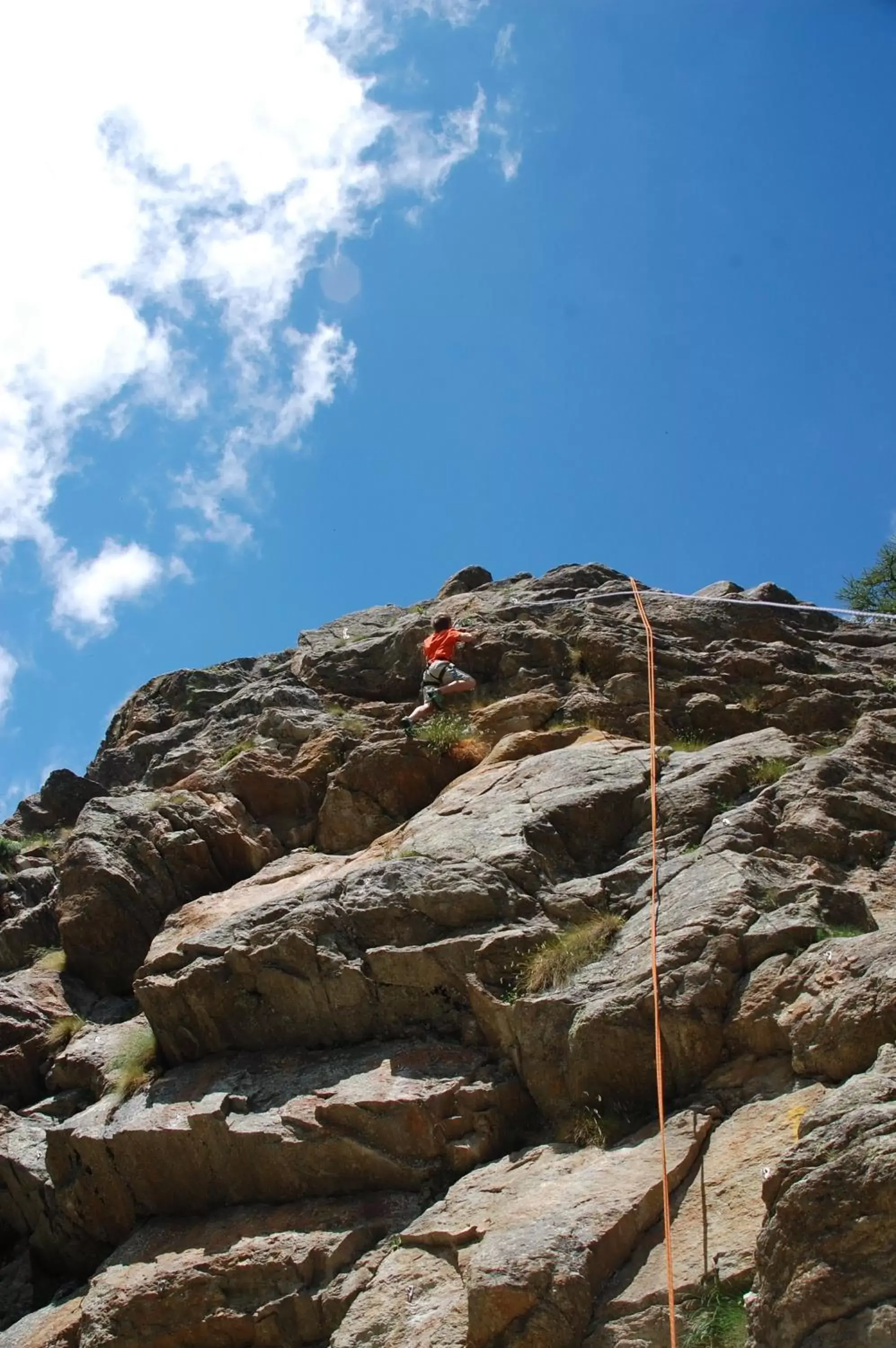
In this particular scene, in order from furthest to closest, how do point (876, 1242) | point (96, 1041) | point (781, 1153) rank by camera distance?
point (96, 1041), point (781, 1153), point (876, 1242)

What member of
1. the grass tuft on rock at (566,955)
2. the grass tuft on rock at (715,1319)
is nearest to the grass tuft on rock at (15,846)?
the grass tuft on rock at (566,955)

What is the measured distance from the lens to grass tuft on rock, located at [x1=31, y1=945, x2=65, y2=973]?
14.9 meters

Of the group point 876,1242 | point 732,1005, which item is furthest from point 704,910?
point 876,1242

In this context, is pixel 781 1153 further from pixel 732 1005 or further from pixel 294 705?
pixel 294 705

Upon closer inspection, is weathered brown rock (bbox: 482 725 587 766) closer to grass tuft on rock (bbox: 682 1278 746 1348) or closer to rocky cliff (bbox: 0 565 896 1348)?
rocky cliff (bbox: 0 565 896 1348)

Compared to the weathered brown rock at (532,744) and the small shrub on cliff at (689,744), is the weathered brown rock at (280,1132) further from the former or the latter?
the small shrub on cliff at (689,744)

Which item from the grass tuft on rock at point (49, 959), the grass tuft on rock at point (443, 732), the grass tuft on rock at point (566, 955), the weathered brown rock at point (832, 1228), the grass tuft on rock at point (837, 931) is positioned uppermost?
the grass tuft on rock at point (443, 732)

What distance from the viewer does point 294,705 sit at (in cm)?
1773

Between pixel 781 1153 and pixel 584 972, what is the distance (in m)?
2.64

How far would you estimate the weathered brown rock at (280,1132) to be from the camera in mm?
9984

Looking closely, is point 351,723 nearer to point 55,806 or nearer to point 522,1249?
point 55,806

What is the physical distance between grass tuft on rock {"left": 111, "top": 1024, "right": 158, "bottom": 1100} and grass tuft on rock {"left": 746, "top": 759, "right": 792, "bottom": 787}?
7.04 m

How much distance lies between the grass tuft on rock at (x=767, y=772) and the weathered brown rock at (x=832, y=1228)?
5123mm

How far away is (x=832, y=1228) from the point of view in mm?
6551
